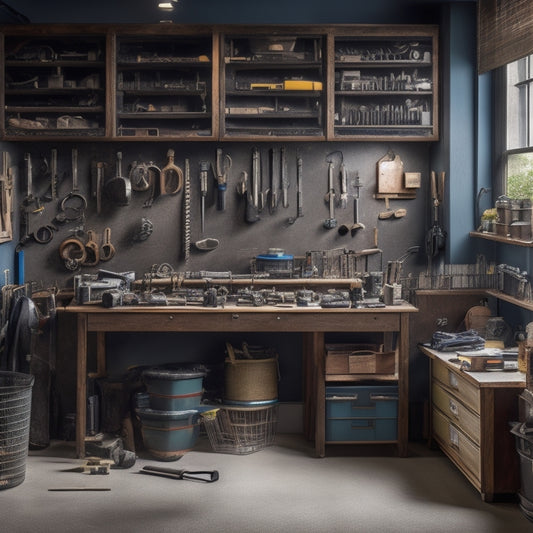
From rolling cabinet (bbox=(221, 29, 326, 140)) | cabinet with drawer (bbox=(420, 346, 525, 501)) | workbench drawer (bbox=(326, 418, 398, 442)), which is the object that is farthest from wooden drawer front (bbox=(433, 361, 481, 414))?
rolling cabinet (bbox=(221, 29, 326, 140))

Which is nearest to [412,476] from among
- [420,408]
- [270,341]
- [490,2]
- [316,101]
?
[420,408]

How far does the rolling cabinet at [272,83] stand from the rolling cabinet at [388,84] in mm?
144

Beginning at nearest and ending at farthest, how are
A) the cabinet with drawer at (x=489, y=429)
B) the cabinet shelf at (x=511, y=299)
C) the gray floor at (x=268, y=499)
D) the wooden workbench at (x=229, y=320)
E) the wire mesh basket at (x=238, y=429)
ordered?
the gray floor at (x=268, y=499)
the cabinet with drawer at (x=489, y=429)
the cabinet shelf at (x=511, y=299)
the wooden workbench at (x=229, y=320)
the wire mesh basket at (x=238, y=429)

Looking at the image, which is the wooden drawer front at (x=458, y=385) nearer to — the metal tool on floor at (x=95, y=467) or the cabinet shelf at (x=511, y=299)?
the cabinet shelf at (x=511, y=299)

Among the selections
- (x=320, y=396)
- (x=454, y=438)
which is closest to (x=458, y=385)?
(x=454, y=438)

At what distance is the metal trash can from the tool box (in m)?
1.91

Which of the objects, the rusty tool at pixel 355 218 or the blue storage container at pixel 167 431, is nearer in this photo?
the blue storage container at pixel 167 431

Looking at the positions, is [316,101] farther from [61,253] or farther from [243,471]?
[243,471]

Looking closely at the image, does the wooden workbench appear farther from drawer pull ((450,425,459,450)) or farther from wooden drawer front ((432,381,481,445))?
drawer pull ((450,425,459,450))

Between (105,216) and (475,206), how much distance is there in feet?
8.84

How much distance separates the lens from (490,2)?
5.59m

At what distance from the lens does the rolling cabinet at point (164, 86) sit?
5.96 metres

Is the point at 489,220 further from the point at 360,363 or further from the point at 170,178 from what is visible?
the point at 170,178

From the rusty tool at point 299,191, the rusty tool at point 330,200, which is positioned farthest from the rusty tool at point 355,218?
the rusty tool at point 299,191
